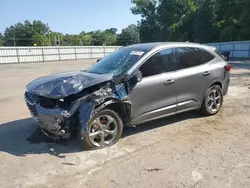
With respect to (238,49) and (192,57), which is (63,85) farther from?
(238,49)

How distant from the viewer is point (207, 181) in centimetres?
302

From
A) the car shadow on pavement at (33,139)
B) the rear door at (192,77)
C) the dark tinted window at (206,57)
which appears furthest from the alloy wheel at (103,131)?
the dark tinted window at (206,57)

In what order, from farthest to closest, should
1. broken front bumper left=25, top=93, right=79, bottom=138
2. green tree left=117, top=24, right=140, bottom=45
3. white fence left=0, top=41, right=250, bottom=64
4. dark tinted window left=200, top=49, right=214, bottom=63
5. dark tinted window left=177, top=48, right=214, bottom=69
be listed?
green tree left=117, top=24, right=140, bottom=45
white fence left=0, top=41, right=250, bottom=64
dark tinted window left=200, top=49, right=214, bottom=63
dark tinted window left=177, top=48, right=214, bottom=69
broken front bumper left=25, top=93, right=79, bottom=138

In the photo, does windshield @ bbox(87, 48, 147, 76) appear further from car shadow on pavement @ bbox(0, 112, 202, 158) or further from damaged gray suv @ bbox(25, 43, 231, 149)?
car shadow on pavement @ bbox(0, 112, 202, 158)

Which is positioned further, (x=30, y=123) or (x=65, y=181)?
(x=30, y=123)

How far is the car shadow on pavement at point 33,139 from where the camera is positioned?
401 cm

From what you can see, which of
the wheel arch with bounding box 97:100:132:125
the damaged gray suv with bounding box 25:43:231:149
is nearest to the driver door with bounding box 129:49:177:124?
the damaged gray suv with bounding box 25:43:231:149

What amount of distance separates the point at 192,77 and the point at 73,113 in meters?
2.69

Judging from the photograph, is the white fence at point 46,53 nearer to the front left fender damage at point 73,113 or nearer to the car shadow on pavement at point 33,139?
the car shadow on pavement at point 33,139

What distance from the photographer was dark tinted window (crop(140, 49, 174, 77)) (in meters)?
4.43

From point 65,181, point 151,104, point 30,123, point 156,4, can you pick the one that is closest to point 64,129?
point 65,181

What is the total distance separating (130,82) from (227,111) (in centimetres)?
315

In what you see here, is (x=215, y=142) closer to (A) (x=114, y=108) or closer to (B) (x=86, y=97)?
(A) (x=114, y=108)

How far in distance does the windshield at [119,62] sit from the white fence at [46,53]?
101 ft
